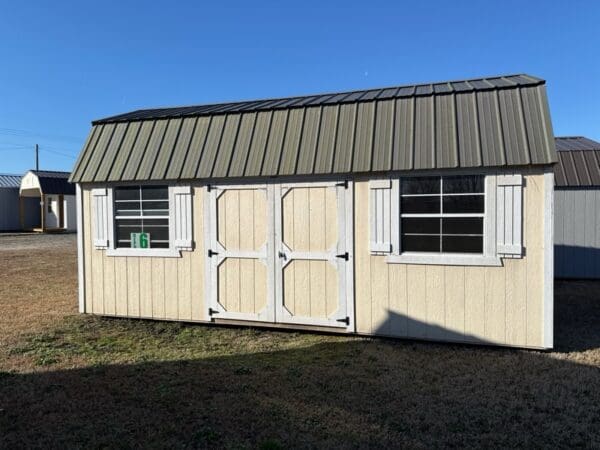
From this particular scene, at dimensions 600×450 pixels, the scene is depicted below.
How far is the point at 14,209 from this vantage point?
29078 millimetres

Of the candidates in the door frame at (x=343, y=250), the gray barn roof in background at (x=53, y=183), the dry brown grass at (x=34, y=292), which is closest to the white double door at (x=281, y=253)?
the door frame at (x=343, y=250)

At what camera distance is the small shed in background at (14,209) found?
28391 mm

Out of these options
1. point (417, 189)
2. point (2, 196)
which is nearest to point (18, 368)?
point (417, 189)

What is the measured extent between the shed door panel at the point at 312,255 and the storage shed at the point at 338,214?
16mm

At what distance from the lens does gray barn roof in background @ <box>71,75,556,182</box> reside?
217 inches

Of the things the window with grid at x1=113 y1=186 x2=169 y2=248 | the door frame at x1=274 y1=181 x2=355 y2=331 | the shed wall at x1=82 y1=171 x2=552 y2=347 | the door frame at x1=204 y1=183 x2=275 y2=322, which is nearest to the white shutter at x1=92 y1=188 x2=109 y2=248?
the window with grid at x1=113 y1=186 x2=169 y2=248

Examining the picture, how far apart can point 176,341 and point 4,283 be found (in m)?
6.73

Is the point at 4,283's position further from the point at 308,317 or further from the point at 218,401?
the point at 218,401

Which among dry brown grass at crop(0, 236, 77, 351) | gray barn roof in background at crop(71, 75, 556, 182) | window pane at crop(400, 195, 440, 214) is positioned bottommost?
dry brown grass at crop(0, 236, 77, 351)

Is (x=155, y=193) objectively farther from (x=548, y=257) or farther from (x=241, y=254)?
(x=548, y=257)

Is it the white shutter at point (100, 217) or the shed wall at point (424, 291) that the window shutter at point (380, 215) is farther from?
the white shutter at point (100, 217)

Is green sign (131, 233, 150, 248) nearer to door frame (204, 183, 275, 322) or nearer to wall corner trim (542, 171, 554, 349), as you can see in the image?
door frame (204, 183, 275, 322)

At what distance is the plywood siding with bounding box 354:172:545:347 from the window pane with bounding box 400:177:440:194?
1.71 feet

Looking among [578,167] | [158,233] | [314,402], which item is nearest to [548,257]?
[314,402]
